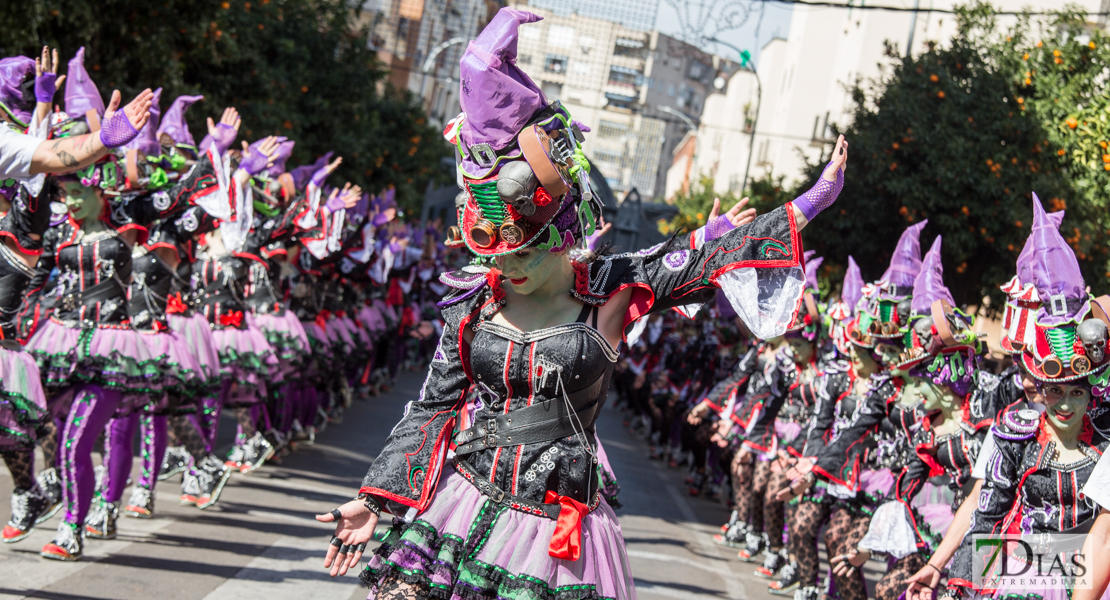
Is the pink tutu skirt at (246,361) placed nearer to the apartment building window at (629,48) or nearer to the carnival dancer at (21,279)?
the carnival dancer at (21,279)

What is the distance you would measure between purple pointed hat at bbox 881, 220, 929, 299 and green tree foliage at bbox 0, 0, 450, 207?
8.85 meters

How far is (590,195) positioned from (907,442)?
4280 millimetres

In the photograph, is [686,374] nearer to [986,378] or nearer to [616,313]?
Result: [986,378]

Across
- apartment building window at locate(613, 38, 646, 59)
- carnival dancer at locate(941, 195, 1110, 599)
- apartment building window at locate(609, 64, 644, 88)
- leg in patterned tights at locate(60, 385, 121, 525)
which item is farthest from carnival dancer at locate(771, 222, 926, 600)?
apartment building window at locate(609, 64, 644, 88)

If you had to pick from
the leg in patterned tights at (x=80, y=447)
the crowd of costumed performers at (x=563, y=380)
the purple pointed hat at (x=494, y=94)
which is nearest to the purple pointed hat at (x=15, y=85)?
the leg in patterned tights at (x=80, y=447)

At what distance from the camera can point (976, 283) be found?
1667cm

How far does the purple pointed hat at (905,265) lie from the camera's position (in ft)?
28.3

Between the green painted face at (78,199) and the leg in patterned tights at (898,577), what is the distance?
5327 millimetres

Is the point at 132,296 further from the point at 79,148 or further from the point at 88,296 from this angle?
the point at 79,148

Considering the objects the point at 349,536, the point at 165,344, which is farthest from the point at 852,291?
the point at 349,536

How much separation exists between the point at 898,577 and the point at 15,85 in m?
5.89

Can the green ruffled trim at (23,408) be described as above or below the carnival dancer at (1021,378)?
below

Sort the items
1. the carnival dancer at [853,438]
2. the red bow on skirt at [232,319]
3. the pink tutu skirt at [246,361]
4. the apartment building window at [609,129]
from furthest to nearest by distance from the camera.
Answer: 1. the apartment building window at [609,129]
2. the red bow on skirt at [232,319]
3. the pink tutu skirt at [246,361]
4. the carnival dancer at [853,438]

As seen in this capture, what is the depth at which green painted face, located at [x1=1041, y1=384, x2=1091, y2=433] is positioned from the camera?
5.36 meters
